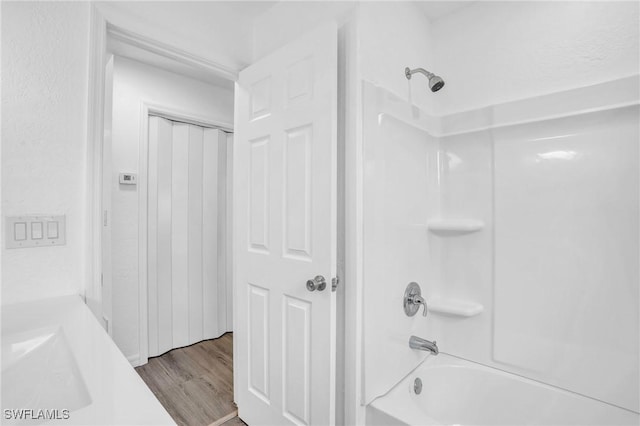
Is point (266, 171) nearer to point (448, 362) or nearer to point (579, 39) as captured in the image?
point (448, 362)

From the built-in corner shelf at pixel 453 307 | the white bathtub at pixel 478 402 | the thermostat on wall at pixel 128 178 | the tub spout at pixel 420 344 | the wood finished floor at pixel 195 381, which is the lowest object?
the wood finished floor at pixel 195 381

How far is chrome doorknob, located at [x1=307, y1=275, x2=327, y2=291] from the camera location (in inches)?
51.2

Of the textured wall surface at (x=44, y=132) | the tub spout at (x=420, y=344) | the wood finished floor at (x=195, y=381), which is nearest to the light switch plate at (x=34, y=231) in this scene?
the textured wall surface at (x=44, y=132)

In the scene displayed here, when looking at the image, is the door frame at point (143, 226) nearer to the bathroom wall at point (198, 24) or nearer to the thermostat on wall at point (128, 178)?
the thermostat on wall at point (128, 178)

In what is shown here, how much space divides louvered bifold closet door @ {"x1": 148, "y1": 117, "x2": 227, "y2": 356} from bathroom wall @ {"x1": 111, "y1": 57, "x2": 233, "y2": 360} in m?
0.13

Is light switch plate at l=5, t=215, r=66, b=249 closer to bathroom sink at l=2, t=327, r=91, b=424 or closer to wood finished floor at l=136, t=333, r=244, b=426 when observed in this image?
bathroom sink at l=2, t=327, r=91, b=424

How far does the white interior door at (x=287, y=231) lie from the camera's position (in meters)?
1.32

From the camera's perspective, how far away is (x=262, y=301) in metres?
1.62

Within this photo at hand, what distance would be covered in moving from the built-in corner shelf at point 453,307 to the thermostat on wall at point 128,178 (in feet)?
7.58

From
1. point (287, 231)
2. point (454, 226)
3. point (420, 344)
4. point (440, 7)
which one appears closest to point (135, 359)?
point (287, 231)

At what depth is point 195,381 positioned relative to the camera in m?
2.22

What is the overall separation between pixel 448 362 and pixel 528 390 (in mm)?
379

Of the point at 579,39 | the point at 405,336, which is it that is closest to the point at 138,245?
the point at 405,336
